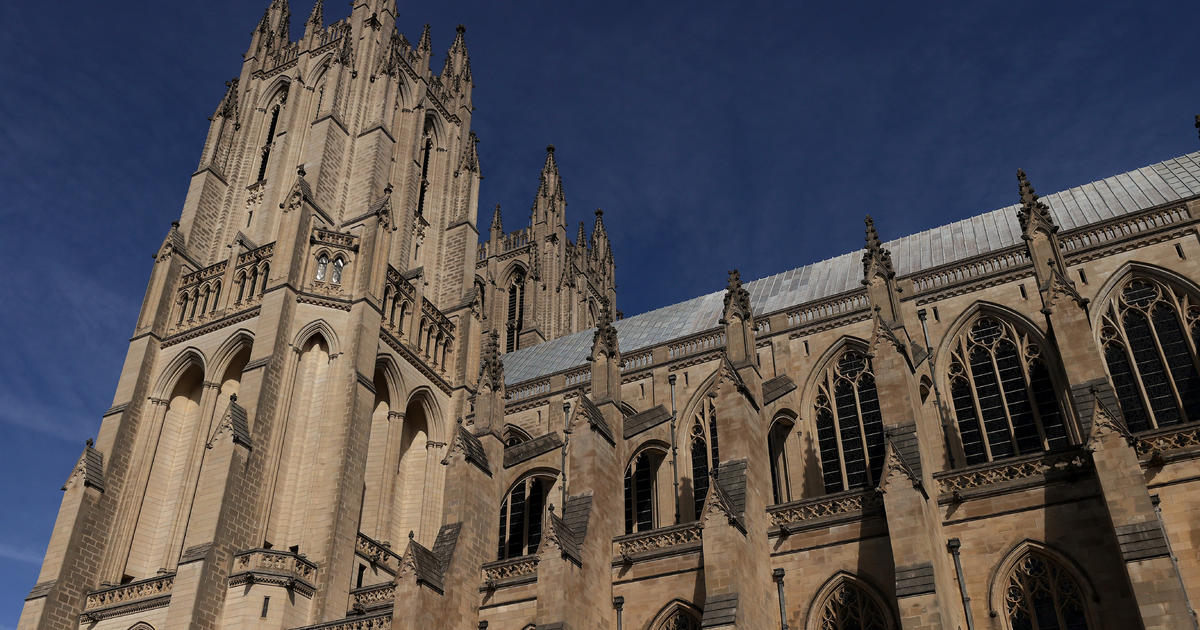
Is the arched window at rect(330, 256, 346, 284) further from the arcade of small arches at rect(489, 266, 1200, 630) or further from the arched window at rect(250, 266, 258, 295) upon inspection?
the arcade of small arches at rect(489, 266, 1200, 630)

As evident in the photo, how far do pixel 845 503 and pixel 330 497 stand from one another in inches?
477

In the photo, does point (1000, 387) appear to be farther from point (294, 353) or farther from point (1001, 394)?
point (294, 353)

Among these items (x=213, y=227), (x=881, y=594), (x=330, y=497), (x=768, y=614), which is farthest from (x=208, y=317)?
(x=881, y=594)

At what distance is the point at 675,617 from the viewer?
64.5ft

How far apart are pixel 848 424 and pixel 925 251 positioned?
7.34 m

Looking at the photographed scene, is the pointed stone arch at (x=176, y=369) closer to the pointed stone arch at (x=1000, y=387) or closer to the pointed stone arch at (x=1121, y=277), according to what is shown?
the pointed stone arch at (x=1000, y=387)

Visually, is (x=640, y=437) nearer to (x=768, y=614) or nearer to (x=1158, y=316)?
(x=768, y=614)

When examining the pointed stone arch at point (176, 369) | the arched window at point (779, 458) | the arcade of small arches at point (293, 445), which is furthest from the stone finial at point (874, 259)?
the pointed stone arch at point (176, 369)

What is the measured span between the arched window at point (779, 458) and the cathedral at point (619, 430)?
0.14m

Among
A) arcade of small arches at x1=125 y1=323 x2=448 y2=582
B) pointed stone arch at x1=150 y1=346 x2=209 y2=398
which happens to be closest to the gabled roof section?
arcade of small arches at x1=125 y1=323 x2=448 y2=582

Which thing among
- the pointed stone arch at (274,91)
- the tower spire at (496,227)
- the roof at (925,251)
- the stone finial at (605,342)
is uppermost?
the tower spire at (496,227)

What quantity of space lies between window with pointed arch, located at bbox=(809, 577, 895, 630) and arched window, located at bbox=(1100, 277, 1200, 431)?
7.98m

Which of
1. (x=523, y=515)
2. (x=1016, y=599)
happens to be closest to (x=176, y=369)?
(x=523, y=515)

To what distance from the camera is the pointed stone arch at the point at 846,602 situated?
57.6 ft
